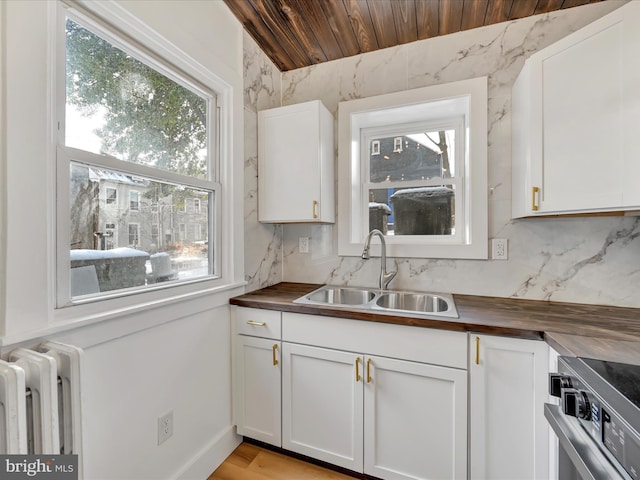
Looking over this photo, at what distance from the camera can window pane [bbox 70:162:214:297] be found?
42.0 inches

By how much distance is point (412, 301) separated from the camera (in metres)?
1.81

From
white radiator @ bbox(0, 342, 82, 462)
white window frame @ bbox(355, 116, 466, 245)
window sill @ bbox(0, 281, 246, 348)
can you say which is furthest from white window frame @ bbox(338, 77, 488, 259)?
white radiator @ bbox(0, 342, 82, 462)

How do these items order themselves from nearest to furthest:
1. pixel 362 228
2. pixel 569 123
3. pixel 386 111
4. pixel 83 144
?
pixel 83 144, pixel 569 123, pixel 386 111, pixel 362 228

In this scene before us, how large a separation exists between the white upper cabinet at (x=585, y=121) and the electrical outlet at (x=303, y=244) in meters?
1.36

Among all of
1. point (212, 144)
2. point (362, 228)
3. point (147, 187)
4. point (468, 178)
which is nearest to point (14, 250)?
point (147, 187)

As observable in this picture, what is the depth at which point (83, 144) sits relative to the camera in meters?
→ 1.06

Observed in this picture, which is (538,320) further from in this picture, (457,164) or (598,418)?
(457,164)

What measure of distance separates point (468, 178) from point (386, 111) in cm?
70

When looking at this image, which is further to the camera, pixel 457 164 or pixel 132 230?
pixel 457 164

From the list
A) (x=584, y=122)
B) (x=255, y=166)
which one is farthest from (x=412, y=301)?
(x=255, y=166)

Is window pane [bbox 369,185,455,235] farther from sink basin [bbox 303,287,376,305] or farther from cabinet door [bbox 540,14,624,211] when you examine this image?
cabinet door [bbox 540,14,624,211]

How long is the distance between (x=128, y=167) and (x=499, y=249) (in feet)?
6.48

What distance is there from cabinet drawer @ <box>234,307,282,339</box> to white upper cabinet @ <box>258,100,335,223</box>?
62 centimetres

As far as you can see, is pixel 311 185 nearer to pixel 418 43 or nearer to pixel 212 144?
pixel 212 144
